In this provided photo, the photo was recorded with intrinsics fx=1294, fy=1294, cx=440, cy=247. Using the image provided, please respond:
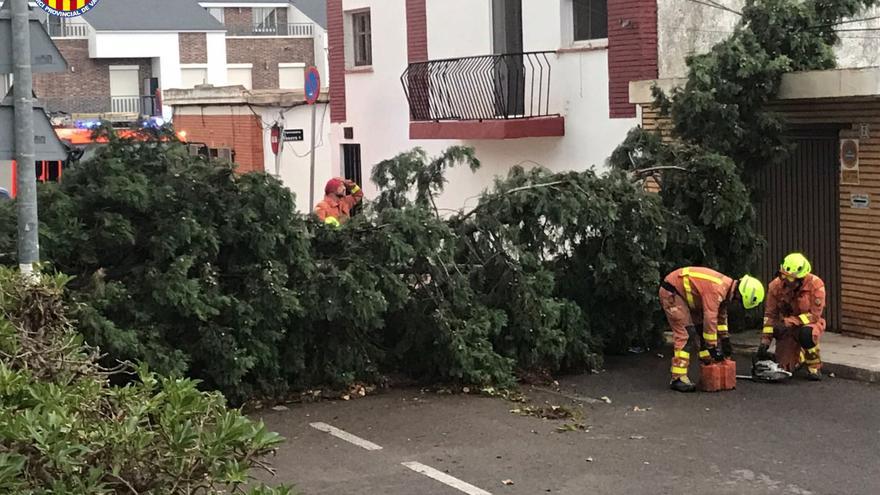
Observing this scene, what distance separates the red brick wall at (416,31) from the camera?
2064 cm

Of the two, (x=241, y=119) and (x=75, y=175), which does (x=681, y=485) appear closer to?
(x=75, y=175)

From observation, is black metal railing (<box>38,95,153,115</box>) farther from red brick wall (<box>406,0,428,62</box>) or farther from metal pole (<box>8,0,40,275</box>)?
metal pole (<box>8,0,40,275</box>)

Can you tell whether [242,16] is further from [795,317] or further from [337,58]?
[795,317]

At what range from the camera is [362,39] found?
23.1 meters

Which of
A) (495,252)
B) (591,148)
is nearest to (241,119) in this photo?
(591,148)

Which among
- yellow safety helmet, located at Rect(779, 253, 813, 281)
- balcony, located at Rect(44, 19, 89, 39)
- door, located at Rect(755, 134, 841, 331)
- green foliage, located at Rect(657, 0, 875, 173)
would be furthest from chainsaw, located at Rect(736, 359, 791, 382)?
balcony, located at Rect(44, 19, 89, 39)

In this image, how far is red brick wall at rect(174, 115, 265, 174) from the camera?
27875mm

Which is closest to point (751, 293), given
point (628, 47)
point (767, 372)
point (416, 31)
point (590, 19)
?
point (767, 372)

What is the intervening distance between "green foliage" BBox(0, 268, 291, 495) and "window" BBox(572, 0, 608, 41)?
524 inches

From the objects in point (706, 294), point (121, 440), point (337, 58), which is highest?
point (337, 58)

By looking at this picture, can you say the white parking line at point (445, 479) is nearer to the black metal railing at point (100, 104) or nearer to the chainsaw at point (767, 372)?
the chainsaw at point (767, 372)

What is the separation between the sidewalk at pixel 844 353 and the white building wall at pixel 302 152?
40.2 ft

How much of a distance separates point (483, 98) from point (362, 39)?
4.73m

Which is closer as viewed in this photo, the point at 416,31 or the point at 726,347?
the point at 726,347
